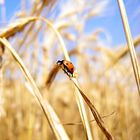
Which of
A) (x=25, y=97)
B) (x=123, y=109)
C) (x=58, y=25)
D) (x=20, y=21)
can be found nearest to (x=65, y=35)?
(x=25, y=97)

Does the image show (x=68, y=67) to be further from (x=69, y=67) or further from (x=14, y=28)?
(x=14, y=28)

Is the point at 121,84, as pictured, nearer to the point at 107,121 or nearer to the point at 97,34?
the point at 107,121

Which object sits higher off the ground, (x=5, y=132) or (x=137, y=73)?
(x=5, y=132)

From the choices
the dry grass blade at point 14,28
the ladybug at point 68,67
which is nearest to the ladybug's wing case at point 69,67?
the ladybug at point 68,67

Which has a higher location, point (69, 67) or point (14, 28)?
point (14, 28)

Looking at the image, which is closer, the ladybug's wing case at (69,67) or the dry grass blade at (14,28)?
the ladybug's wing case at (69,67)

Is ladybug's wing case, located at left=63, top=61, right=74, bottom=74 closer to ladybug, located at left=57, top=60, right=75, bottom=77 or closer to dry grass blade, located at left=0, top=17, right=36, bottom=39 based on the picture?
ladybug, located at left=57, top=60, right=75, bottom=77

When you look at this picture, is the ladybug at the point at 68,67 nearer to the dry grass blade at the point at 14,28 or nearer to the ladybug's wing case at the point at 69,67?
the ladybug's wing case at the point at 69,67

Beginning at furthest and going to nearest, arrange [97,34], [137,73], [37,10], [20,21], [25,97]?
[97,34] < [25,97] < [37,10] < [20,21] < [137,73]

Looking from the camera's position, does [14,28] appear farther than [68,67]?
Yes

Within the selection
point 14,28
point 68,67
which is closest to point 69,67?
point 68,67

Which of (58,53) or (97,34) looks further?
(97,34)
